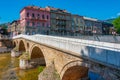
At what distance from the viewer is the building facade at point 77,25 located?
58.1 meters

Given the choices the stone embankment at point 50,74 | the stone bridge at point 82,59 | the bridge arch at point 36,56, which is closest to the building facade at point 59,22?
the bridge arch at point 36,56

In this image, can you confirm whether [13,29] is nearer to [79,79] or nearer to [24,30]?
[24,30]

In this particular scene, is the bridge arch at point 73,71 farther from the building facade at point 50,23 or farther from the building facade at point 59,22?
the building facade at point 59,22

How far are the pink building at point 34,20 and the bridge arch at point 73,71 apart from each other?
115 ft

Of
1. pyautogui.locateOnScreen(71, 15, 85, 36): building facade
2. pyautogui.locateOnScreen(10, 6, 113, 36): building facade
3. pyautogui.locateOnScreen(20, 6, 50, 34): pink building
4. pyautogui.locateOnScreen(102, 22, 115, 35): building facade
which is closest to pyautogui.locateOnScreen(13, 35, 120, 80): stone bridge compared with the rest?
pyautogui.locateOnScreen(20, 6, 50, 34): pink building

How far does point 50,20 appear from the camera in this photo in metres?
51.0

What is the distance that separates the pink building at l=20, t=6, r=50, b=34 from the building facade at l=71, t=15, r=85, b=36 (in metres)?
12.5

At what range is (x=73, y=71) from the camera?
39.3 ft

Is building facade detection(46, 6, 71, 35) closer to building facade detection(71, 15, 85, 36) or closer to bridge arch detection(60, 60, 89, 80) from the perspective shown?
building facade detection(71, 15, 85, 36)

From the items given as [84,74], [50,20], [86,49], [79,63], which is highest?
[50,20]

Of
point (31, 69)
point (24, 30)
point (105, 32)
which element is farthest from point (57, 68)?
point (105, 32)

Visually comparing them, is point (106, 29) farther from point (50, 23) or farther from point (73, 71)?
point (73, 71)

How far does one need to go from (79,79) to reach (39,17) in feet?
123

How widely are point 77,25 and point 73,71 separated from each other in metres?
49.1
